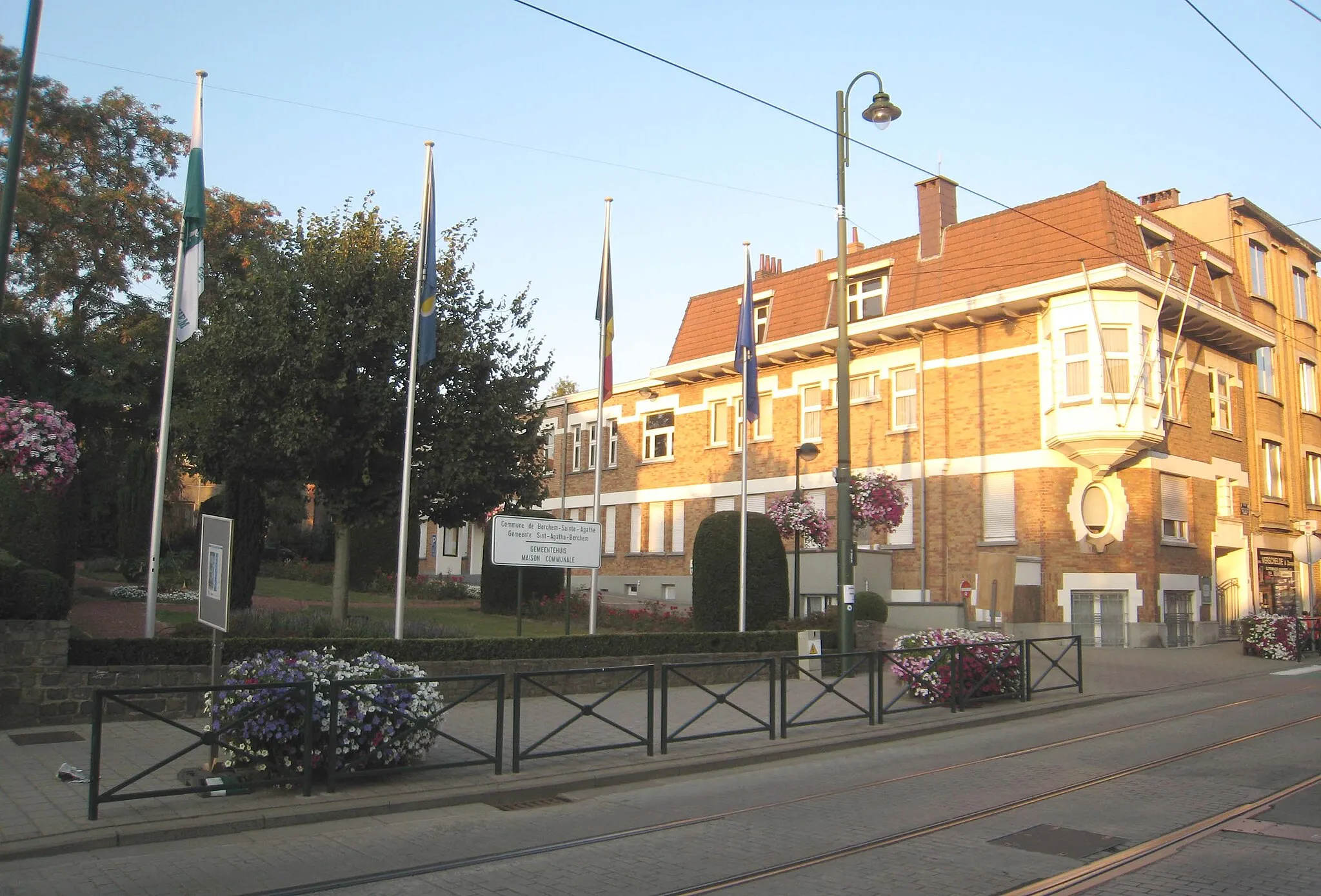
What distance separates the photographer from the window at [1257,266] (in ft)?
107

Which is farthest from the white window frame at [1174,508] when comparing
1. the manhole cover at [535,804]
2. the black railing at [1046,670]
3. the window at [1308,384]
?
the manhole cover at [535,804]

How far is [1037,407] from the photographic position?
26312 mm

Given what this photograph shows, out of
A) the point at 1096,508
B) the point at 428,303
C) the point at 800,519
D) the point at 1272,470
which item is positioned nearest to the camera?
the point at 428,303

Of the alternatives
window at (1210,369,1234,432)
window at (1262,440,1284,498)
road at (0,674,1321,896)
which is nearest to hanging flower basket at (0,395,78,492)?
road at (0,674,1321,896)

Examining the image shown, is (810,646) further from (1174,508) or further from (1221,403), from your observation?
(1221,403)

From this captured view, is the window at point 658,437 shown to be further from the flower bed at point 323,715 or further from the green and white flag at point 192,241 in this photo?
the flower bed at point 323,715

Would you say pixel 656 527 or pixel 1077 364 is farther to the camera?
pixel 656 527

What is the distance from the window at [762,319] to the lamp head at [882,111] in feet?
59.7

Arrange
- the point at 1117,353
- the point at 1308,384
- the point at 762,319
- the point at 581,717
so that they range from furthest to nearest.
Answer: the point at 1308,384, the point at 762,319, the point at 1117,353, the point at 581,717

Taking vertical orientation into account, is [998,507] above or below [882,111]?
below

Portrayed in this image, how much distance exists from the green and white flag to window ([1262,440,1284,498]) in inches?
1197

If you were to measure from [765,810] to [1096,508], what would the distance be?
793 inches

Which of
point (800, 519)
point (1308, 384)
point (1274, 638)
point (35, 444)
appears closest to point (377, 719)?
point (35, 444)

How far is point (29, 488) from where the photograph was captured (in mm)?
14289
